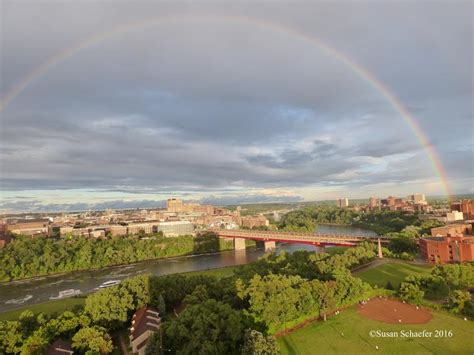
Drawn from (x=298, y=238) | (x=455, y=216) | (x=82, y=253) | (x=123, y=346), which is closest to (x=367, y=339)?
(x=123, y=346)

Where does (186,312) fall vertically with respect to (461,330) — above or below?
above

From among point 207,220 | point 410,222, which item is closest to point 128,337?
point 410,222

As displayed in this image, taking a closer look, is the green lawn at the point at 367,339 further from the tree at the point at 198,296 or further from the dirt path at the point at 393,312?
the tree at the point at 198,296

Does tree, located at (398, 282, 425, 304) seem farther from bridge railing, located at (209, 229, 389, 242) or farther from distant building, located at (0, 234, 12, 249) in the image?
distant building, located at (0, 234, 12, 249)

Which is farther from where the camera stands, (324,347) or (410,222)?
(410,222)

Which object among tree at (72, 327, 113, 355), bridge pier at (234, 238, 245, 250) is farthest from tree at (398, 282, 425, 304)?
bridge pier at (234, 238, 245, 250)

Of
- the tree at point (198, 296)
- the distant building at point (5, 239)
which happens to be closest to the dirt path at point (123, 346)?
the tree at point (198, 296)

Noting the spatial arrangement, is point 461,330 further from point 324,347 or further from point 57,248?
point 57,248
